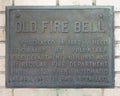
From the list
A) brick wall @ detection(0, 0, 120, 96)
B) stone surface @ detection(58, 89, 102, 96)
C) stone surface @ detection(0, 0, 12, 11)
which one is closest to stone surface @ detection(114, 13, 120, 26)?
brick wall @ detection(0, 0, 120, 96)

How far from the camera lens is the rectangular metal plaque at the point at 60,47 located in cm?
629

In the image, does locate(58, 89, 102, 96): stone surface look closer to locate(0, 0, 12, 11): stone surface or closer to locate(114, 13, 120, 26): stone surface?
locate(114, 13, 120, 26): stone surface

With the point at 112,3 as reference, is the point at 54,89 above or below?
below

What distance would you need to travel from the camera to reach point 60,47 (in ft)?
Answer: 20.7

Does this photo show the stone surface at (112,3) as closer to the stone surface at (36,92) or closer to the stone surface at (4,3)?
the stone surface at (4,3)

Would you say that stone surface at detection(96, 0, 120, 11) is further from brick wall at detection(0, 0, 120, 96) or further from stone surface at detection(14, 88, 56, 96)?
stone surface at detection(14, 88, 56, 96)

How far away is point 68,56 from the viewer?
6.29 metres

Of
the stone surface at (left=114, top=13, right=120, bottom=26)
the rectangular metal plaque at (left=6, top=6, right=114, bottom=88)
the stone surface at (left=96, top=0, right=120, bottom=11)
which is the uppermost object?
the stone surface at (left=96, top=0, right=120, bottom=11)

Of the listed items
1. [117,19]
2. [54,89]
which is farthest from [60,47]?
[117,19]

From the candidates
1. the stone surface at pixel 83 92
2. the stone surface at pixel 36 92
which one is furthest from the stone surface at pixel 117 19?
the stone surface at pixel 36 92

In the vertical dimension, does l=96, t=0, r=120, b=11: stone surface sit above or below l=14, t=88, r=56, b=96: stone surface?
above

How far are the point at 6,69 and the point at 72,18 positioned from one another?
891mm

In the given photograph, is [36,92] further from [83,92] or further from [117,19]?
[117,19]

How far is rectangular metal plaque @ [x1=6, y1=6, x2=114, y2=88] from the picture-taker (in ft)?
20.6
